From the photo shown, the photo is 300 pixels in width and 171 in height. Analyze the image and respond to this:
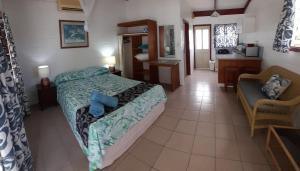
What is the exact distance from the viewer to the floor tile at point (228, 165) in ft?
6.68

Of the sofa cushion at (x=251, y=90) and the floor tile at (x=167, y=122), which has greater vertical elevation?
the sofa cushion at (x=251, y=90)

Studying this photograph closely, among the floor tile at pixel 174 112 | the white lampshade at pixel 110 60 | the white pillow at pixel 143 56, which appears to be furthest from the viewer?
the white pillow at pixel 143 56

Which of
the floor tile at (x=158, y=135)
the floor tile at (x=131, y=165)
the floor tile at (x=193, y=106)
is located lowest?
the floor tile at (x=131, y=165)

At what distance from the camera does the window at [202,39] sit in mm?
8109

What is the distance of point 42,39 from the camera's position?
4.19 meters

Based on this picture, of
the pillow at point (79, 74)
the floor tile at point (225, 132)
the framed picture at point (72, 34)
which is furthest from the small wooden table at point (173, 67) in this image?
the floor tile at point (225, 132)

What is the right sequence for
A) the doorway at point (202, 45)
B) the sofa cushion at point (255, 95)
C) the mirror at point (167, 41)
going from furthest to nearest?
the doorway at point (202, 45) < the mirror at point (167, 41) < the sofa cushion at point (255, 95)

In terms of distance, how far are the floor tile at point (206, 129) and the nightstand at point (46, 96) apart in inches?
128

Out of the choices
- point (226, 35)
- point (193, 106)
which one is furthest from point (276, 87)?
point (226, 35)

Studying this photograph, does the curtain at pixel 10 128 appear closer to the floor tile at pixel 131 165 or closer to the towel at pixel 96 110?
the towel at pixel 96 110

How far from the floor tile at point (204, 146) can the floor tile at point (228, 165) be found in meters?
0.15

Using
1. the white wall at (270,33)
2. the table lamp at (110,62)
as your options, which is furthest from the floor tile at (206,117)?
the table lamp at (110,62)

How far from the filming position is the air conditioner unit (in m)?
4.38

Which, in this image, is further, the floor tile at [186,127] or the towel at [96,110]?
the floor tile at [186,127]
